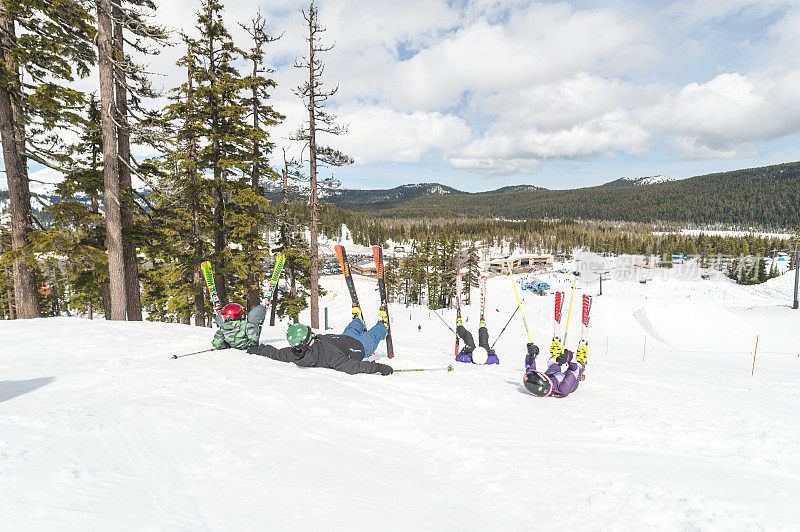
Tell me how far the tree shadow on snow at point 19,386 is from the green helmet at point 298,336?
3.49m

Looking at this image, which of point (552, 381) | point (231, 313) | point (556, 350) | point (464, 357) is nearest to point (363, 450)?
point (552, 381)

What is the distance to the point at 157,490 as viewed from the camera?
2625mm

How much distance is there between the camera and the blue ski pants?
8.50m

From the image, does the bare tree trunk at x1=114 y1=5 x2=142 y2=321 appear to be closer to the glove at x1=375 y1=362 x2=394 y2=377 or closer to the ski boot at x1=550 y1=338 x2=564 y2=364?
the glove at x1=375 y1=362 x2=394 y2=377

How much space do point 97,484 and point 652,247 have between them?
181m

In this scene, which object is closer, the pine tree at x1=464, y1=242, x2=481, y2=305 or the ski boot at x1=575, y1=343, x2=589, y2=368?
the ski boot at x1=575, y1=343, x2=589, y2=368

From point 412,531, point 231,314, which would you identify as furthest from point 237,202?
point 412,531

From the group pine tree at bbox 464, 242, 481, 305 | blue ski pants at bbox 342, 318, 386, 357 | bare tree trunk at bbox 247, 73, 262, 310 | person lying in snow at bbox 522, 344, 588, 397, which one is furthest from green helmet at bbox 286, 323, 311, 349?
pine tree at bbox 464, 242, 481, 305

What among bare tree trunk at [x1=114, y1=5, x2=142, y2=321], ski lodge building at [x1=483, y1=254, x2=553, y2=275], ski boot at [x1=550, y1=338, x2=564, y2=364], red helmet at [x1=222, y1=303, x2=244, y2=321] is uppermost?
bare tree trunk at [x1=114, y1=5, x2=142, y2=321]

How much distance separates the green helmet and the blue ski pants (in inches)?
44.7

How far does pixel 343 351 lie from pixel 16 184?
12339mm

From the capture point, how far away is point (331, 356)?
752 centimetres

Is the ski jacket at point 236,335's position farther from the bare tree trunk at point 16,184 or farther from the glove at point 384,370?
the bare tree trunk at point 16,184

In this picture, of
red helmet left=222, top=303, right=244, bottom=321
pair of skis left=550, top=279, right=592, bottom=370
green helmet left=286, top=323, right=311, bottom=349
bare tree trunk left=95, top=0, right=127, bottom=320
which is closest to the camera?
green helmet left=286, top=323, right=311, bottom=349
